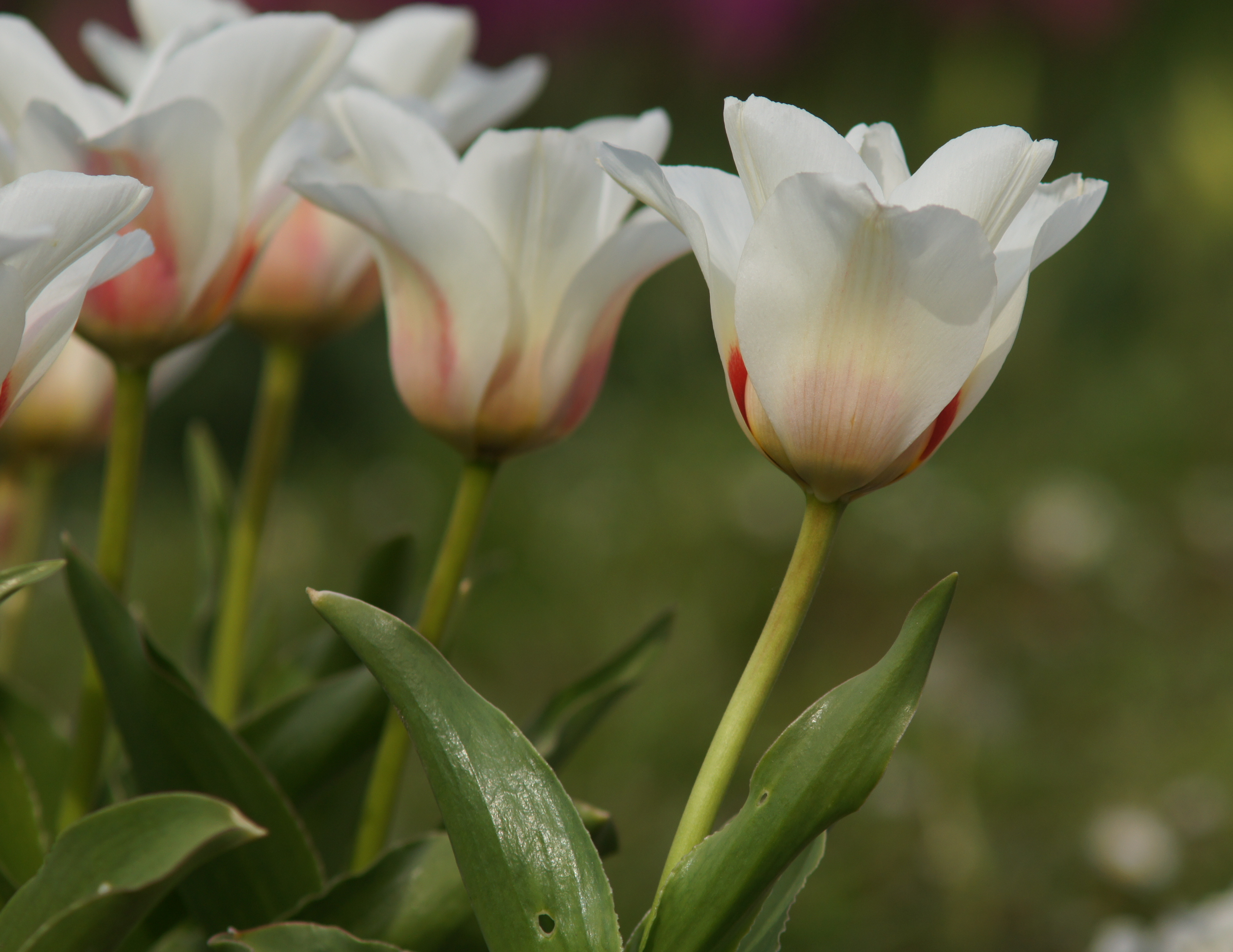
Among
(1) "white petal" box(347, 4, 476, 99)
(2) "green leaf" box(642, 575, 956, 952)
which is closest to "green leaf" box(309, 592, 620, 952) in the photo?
(2) "green leaf" box(642, 575, 956, 952)

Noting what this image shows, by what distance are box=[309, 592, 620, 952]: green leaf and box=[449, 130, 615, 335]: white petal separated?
116 millimetres

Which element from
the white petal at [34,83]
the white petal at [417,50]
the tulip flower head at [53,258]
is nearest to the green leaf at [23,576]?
the tulip flower head at [53,258]

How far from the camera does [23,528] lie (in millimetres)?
459

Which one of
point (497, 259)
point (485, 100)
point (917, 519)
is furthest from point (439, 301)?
point (917, 519)

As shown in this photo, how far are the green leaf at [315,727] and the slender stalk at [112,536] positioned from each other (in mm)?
41

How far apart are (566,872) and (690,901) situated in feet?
0.09

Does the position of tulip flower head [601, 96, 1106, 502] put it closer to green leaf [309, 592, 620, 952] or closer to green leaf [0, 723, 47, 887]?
green leaf [309, 592, 620, 952]

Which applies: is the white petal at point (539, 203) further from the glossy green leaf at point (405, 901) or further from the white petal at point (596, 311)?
the glossy green leaf at point (405, 901)

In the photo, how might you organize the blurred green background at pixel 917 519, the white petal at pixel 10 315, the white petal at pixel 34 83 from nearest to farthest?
A: the white petal at pixel 10 315 → the white petal at pixel 34 83 → the blurred green background at pixel 917 519

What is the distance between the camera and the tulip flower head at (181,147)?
31 centimetres

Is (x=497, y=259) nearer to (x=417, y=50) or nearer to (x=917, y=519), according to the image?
(x=417, y=50)

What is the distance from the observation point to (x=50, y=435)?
43 cm

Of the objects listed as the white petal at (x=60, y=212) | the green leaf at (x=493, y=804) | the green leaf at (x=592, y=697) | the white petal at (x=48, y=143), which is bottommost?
the green leaf at (x=592, y=697)

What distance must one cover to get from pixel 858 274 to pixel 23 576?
0.17 m
